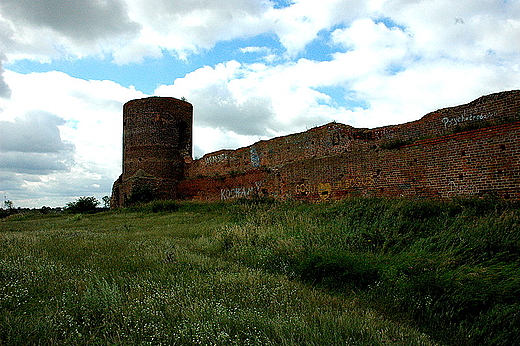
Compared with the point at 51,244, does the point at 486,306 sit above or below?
below

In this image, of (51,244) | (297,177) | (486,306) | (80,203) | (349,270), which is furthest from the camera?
(80,203)

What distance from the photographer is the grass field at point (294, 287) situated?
274 centimetres

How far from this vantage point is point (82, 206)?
22.8m

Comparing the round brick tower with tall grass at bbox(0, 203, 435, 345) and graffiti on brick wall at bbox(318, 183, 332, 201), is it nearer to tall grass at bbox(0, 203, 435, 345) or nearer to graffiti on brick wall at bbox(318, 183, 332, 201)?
graffiti on brick wall at bbox(318, 183, 332, 201)

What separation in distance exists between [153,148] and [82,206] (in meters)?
7.16

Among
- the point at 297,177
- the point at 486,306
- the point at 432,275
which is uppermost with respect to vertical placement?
the point at 297,177

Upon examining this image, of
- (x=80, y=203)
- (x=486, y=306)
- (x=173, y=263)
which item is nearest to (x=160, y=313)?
(x=173, y=263)

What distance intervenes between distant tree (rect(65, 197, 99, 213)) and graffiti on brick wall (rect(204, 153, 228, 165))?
9764mm

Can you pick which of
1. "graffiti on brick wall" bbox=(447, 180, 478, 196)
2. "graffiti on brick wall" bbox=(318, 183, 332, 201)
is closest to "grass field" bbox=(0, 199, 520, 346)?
"graffiti on brick wall" bbox=(447, 180, 478, 196)

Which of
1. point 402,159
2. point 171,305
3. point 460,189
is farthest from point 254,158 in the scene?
point 171,305

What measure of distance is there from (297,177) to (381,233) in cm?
640

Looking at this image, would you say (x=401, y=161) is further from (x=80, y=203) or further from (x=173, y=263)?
(x=80, y=203)

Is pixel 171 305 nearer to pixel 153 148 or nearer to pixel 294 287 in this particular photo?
pixel 294 287

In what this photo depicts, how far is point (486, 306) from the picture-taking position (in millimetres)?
3355
